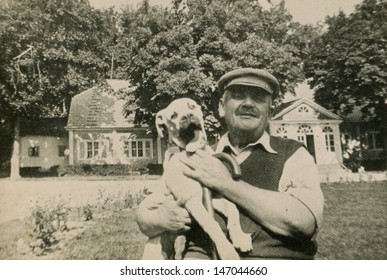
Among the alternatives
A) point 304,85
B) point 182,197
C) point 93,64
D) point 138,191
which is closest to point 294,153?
point 182,197

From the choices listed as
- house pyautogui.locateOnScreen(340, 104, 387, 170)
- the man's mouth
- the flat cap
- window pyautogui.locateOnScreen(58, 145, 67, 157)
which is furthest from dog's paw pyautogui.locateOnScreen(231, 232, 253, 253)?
window pyautogui.locateOnScreen(58, 145, 67, 157)

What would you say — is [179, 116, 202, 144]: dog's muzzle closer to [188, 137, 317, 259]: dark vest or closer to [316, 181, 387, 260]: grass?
[188, 137, 317, 259]: dark vest

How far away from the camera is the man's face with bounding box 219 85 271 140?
4.75ft

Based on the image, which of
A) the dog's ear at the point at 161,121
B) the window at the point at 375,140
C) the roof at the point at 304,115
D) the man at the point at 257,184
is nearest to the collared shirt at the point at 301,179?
the man at the point at 257,184

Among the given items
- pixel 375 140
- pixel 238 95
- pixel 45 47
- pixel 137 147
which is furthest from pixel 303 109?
pixel 238 95

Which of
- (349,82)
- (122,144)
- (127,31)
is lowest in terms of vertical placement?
(122,144)

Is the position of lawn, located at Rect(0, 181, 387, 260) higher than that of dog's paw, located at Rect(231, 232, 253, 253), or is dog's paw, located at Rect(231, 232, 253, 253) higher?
dog's paw, located at Rect(231, 232, 253, 253)

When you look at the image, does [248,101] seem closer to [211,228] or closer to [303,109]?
[211,228]

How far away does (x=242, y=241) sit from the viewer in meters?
1.32

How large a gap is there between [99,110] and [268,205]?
19.4 feet

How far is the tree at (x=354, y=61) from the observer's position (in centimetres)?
273
